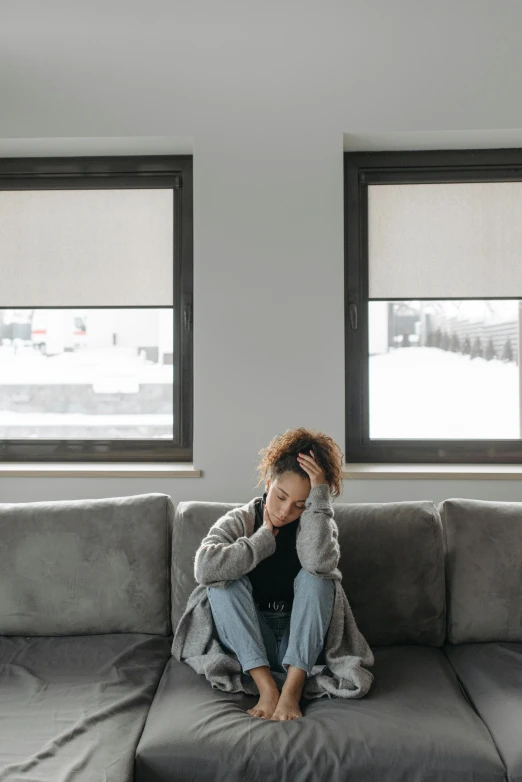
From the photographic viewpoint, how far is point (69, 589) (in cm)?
224

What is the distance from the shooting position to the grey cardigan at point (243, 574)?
6.32 ft

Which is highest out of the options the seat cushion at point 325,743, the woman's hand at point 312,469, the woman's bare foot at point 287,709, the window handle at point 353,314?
the window handle at point 353,314

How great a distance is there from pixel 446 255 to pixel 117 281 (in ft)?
4.82

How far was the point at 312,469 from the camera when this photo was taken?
2115 millimetres

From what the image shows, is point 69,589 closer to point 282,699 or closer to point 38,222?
point 282,699

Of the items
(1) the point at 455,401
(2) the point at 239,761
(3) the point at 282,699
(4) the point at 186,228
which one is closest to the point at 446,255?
(1) the point at 455,401

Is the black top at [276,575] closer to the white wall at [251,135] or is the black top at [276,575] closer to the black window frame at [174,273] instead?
the white wall at [251,135]

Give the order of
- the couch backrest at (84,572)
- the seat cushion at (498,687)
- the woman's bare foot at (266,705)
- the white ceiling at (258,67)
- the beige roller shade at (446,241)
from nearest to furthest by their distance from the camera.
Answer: the seat cushion at (498,687), the woman's bare foot at (266,705), the couch backrest at (84,572), the white ceiling at (258,67), the beige roller shade at (446,241)

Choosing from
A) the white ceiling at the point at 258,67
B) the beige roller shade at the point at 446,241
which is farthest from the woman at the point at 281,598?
the white ceiling at the point at 258,67

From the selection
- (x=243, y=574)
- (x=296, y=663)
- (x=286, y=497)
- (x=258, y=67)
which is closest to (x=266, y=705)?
(x=296, y=663)

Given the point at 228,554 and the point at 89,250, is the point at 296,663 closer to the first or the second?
the point at 228,554

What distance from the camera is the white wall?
289 cm

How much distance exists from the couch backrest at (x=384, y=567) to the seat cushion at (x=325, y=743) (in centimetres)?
34

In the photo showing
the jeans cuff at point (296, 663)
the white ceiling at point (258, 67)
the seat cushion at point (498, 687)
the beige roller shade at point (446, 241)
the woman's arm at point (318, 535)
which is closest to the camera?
the seat cushion at point (498, 687)
